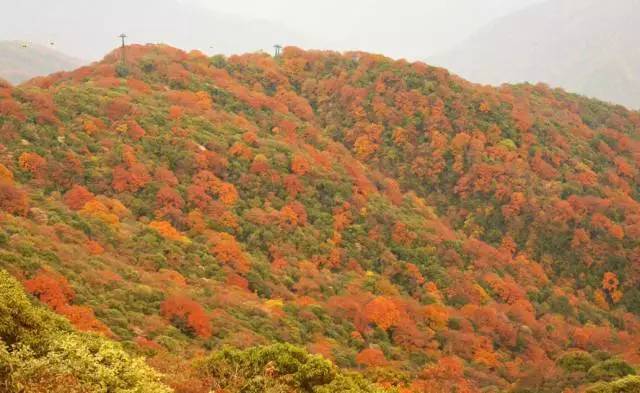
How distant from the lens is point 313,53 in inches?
3319

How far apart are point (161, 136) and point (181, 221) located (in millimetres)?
12180

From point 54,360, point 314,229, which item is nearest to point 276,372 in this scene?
point 54,360

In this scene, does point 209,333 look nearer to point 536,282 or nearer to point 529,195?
point 536,282

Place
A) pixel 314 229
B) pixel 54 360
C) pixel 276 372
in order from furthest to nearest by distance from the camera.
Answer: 1. pixel 314 229
2. pixel 276 372
3. pixel 54 360

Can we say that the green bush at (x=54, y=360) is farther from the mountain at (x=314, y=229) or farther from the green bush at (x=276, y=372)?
the green bush at (x=276, y=372)

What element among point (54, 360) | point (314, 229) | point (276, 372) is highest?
point (54, 360)

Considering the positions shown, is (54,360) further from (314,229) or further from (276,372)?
(314,229)

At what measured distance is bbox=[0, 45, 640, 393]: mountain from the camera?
22.7 metres

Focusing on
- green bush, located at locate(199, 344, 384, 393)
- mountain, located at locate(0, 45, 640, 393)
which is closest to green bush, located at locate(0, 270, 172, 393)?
mountain, located at locate(0, 45, 640, 393)

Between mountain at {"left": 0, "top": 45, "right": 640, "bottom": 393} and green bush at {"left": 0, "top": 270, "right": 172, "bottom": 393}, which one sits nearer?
green bush at {"left": 0, "top": 270, "right": 172, "bottom": 393}

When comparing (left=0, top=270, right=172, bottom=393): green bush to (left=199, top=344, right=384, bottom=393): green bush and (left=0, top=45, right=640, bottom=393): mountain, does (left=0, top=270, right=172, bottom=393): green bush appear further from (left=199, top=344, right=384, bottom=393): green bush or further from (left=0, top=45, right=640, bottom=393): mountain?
(left=199, top=344, right=384, bottom=393): green bush

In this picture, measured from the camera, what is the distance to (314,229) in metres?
47.0

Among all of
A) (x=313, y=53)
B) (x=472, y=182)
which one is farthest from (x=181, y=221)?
(x=313, y=53)

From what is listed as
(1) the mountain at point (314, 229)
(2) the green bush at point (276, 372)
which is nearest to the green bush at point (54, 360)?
(1) the mountain at point (314, 229)
